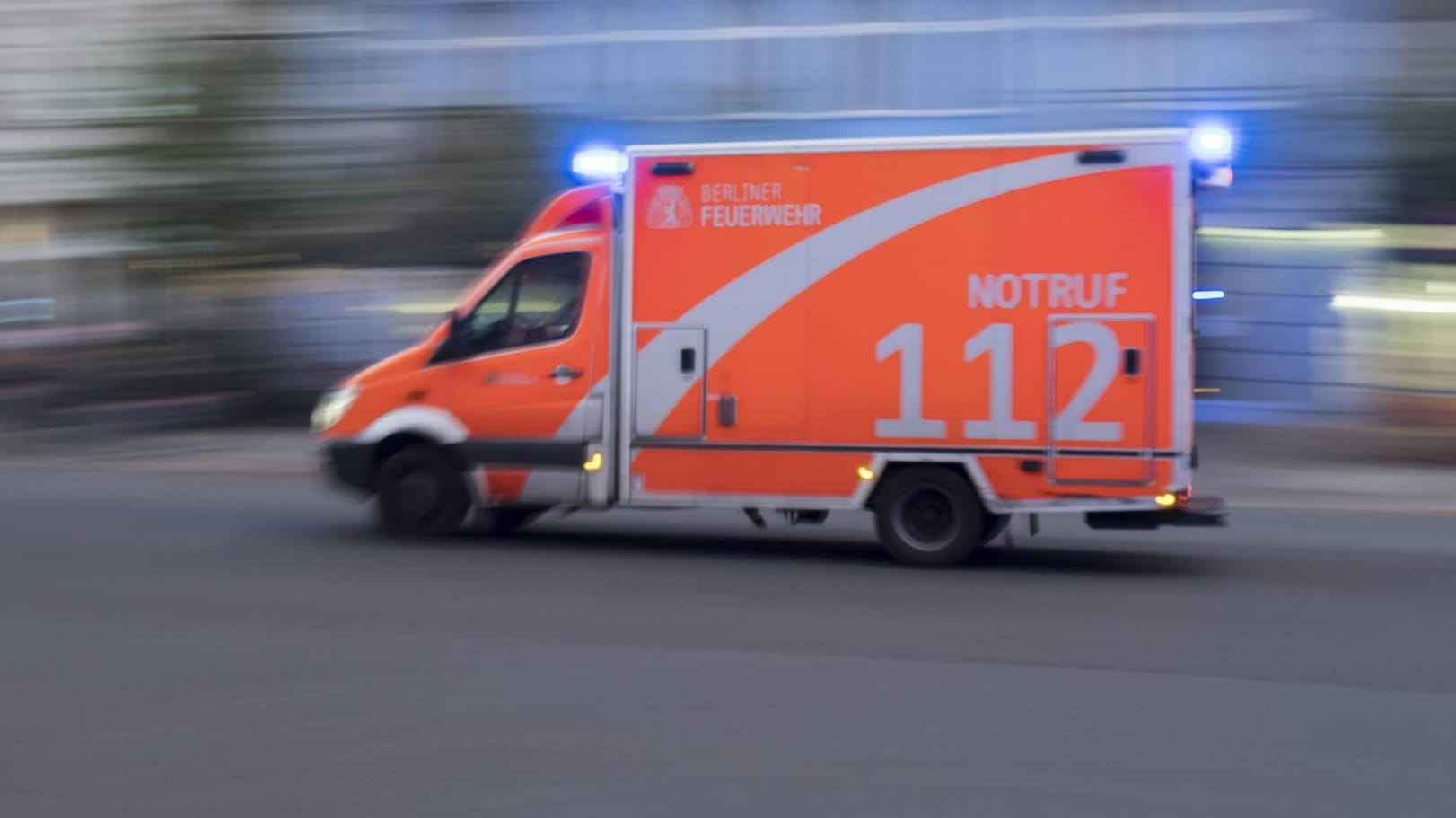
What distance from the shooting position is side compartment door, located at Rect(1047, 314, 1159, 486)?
9.66 meters

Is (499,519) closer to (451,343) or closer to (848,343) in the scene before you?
(451,343)

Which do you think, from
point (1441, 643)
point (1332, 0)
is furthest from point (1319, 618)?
point (1332, 0)

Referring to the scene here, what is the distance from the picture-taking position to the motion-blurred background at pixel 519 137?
69.0 feet

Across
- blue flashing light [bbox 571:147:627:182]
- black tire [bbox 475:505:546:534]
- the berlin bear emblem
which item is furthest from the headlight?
the berlin bear emblem

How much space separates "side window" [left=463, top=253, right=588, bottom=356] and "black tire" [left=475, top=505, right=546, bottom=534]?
130 cm

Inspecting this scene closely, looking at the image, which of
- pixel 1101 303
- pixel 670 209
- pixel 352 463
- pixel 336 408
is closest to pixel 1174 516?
pixel 1101 303

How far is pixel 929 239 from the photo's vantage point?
32.8ft

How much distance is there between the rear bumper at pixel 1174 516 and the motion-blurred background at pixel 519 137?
1097cm

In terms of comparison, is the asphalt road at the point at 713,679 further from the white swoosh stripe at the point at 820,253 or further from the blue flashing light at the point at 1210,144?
the blue flashing light at the point at 1210,144

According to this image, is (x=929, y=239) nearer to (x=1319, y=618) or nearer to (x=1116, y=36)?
(x=1319, y=618)

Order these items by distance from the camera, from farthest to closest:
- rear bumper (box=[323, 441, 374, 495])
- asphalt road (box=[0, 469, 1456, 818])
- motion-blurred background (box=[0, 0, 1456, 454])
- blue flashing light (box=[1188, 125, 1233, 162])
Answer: motion-blurred background (box=[0, 0, 1456, 454]) → rear bumper (box=[323, 441, 374, 495]) → blue flashing light (box=[1188, 125, 1233, 162]) → asphalt road (box=[0, 469, 1456, 818])

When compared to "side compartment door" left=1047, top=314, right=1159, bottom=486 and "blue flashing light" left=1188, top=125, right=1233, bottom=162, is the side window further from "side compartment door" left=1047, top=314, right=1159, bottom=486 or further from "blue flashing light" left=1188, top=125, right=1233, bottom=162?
"blue flashing light" left=1188, top=125, right=1233, bottom=162

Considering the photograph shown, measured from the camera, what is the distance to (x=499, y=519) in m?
11.9

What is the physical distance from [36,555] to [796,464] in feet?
16.9
